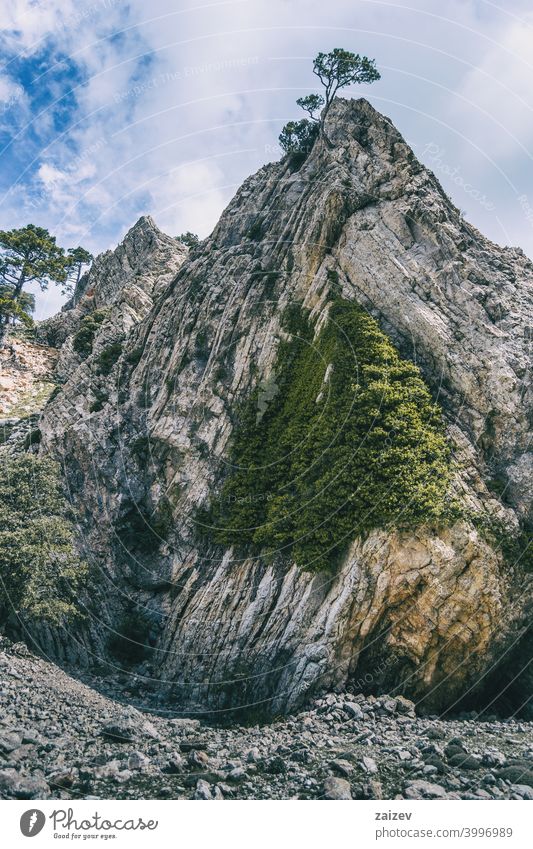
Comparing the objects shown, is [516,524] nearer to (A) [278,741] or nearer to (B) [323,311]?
(A) [278,741]

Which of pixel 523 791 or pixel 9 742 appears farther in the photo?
pixel 9 742

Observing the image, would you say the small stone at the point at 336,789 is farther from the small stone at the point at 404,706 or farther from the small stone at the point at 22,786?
the small stone at the point at 404,706

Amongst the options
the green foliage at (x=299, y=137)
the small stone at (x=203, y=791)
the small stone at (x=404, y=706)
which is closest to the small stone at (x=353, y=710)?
the small stone at (x=404, y=706)

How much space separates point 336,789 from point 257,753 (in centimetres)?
395

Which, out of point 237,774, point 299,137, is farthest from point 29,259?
point 237,774

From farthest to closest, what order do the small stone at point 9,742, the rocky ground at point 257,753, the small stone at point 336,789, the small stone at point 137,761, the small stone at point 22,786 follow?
1. the small stone at point 9,742
2. the small stone at point 137,761
3. the rocky ground at point 257,753
4. the small stone at point 336,789
5. the small stone at point 22,786

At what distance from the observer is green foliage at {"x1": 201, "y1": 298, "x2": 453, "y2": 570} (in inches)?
991

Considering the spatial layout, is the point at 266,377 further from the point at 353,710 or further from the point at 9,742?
the point at 9,742

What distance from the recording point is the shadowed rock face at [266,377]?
23.8 metres

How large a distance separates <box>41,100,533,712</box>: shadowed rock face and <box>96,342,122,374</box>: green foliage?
594mm

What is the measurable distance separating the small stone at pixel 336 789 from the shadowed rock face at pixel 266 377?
753 centimetres

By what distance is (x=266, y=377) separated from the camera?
117 ft

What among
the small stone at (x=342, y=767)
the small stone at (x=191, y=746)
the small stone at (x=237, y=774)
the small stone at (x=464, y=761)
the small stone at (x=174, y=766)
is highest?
the small stone at (x=464, y=761)
